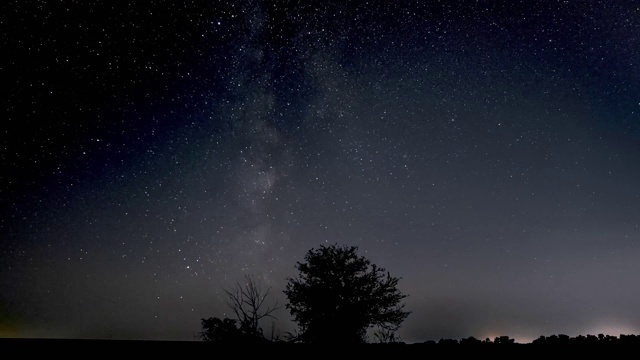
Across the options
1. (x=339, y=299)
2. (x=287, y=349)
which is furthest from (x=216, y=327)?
(x=287, y=349)

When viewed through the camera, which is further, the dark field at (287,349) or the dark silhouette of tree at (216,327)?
the dark silhouette of tree at (216,327)

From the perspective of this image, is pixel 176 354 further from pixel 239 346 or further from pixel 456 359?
pixel 456 359

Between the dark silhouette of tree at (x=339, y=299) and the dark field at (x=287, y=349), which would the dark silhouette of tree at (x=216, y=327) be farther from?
the dark field at (x=287, y=349)

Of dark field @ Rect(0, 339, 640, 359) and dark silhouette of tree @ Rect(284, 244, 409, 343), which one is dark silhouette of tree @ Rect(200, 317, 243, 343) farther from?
dark field @ Rect(0, 339, 640, 359)

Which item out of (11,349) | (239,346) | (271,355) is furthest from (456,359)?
(11,349)

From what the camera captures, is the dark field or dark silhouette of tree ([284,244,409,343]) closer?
the dark field

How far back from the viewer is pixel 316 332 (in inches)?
759

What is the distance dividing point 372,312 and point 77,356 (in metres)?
17.7

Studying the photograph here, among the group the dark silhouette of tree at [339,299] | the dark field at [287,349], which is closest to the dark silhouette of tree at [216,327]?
the dark silhouette of tree at [339,299]

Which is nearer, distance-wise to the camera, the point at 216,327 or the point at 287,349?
the point at 287,349

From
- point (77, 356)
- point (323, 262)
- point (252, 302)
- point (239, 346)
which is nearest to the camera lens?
point (77, 356)

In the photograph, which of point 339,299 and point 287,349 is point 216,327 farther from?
point 287,349

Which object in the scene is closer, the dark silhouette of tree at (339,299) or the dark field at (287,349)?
the dark field at (287,349)

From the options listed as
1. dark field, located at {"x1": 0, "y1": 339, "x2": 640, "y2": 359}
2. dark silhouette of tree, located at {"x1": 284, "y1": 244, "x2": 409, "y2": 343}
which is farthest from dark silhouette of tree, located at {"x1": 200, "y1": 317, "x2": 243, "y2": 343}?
dark field, located at {"x1": 0, "y1": 339, "x2": 640, "y2": 359}
